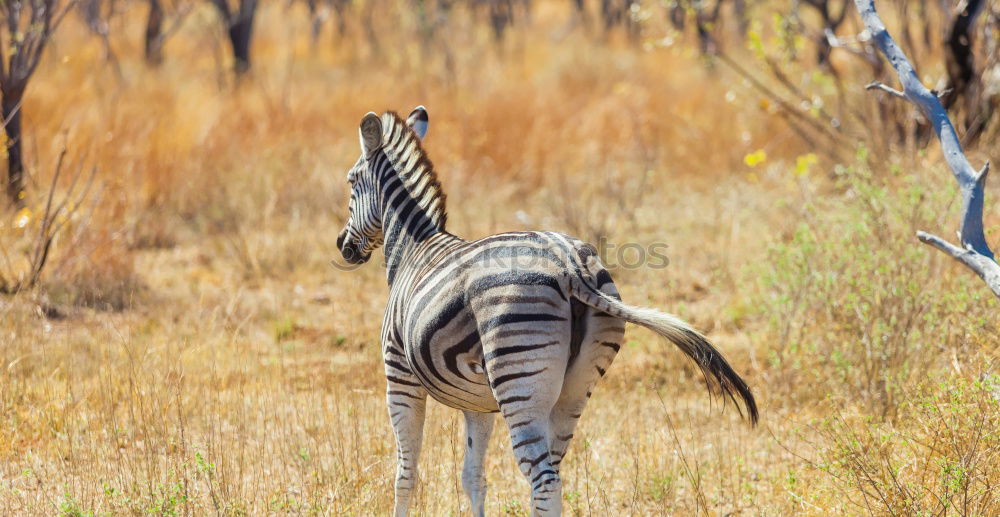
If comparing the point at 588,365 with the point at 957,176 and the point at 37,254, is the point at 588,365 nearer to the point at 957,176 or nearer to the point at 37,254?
the point at 957,176

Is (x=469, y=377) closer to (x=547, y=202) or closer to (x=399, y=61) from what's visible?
(x=547, y=202)

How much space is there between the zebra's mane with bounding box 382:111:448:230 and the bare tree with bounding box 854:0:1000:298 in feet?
6.05

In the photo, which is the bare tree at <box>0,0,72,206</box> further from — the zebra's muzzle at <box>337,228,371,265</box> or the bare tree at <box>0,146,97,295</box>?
the zebra's muzzle at <box>337,228,371,265</box>

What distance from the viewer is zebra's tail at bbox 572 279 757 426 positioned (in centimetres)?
327

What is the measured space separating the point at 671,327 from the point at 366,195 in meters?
1.64

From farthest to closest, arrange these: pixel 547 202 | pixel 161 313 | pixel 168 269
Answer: pixel 547 202
pixel 168 269
pixel 161 313

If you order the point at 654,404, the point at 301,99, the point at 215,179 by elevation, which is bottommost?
the point at 654,404

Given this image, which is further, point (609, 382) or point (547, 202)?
point (547, 202)

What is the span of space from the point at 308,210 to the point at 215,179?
38.7 inches

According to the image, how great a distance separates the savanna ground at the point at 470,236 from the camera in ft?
14.6

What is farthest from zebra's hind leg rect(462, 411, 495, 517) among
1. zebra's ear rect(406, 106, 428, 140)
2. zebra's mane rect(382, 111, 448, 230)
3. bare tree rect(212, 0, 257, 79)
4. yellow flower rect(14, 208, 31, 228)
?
bare tree rect(212, 0, 257, 79)

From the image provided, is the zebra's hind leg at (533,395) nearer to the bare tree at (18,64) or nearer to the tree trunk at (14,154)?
the bare tree at (18,64)

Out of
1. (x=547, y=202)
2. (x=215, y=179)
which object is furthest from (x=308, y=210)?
(x=547, y=202)

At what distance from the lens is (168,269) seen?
337 inches
